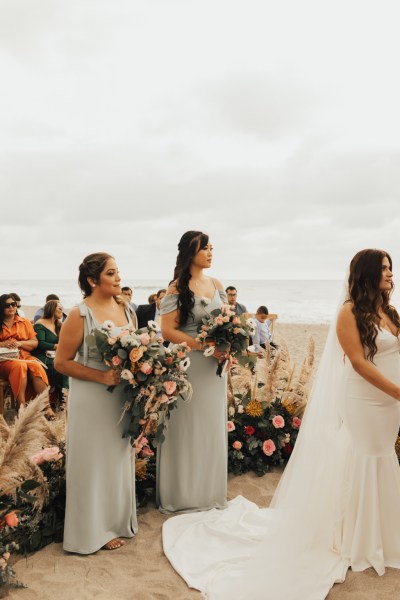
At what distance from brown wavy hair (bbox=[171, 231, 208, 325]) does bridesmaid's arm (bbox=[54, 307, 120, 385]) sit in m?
1.01

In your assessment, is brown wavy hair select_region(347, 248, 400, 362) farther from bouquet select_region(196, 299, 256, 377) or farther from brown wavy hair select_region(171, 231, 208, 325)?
brown wavy hair select_region(171, 231, 208, 325)

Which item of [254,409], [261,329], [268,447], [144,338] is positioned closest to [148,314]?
Result: [261,329]

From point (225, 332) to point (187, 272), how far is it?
660 millimetres

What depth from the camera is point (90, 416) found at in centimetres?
413

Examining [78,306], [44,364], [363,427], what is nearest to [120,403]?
[78,306]

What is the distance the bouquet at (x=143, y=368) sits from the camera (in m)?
3.93

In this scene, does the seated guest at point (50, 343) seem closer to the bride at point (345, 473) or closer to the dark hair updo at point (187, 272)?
the dark hair updo at point (187, 272)

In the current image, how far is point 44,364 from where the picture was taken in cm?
841

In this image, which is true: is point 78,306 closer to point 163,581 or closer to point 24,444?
point 24,444

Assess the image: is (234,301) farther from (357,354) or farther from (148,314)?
(357,354)

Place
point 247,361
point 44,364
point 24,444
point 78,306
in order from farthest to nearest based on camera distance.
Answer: point 44,364 < point 247,361 < point 78,306 < point 24,444

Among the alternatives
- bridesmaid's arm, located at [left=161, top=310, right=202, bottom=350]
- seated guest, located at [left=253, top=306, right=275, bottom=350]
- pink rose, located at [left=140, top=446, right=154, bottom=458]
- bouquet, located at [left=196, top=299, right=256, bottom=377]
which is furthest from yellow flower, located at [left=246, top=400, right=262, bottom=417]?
seated guest, located at [left=253, top=306, right=275, bottom=350]

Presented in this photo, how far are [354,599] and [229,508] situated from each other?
1.65 meters

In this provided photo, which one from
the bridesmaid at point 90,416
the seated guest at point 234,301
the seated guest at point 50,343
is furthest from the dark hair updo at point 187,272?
the seated guest at point 234,301
